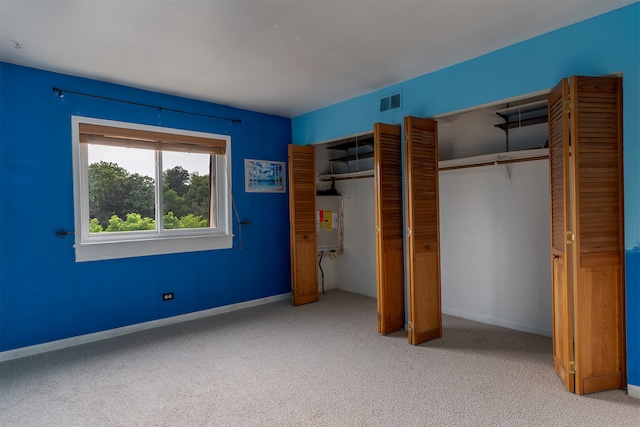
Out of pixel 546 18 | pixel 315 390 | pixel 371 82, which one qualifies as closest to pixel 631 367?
pixel 315 390

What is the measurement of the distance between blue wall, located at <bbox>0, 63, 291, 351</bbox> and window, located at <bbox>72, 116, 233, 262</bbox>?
0.34 ft

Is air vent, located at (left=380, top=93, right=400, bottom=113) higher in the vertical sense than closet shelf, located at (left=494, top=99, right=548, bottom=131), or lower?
higher

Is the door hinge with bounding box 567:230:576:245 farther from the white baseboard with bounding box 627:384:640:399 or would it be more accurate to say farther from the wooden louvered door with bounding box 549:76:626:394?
the white baseboard with bounding box 627:384:640:399

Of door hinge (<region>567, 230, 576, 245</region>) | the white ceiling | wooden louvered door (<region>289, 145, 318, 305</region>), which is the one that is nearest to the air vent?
the white ceiling

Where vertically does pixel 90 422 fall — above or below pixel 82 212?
below

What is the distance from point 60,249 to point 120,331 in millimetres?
1005

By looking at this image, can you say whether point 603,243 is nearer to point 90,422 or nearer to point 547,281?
point 547,281

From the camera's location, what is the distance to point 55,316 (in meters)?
3.41

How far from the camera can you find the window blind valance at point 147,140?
3.66 meters

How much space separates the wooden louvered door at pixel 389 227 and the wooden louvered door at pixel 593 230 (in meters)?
1.53

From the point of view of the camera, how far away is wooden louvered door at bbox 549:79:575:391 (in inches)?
97.4

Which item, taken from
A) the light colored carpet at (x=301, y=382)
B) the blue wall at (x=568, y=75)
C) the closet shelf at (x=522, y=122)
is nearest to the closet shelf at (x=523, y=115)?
A: the closet shelf at (x=522, y=122)

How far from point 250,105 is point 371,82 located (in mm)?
1584

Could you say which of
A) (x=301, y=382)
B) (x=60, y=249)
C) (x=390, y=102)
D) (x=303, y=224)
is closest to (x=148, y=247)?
(x=60, y=249)
